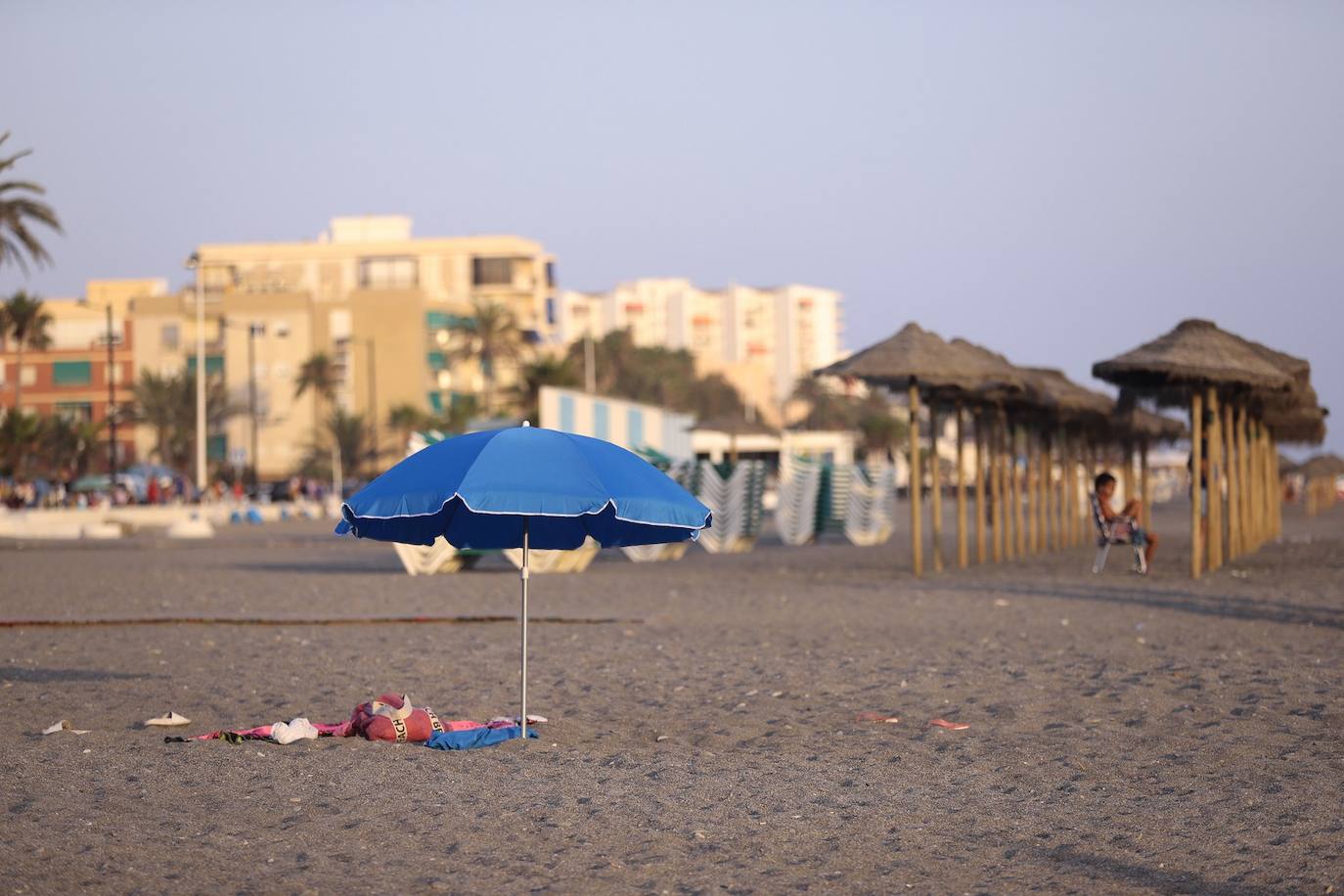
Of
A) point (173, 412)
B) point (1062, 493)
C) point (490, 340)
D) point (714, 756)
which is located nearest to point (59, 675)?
point (714, 756)

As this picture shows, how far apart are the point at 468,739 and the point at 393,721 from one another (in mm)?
371

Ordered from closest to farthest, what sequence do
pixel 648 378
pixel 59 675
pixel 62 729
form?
pixel 62 729, pixel 59 675, pixel 648 378

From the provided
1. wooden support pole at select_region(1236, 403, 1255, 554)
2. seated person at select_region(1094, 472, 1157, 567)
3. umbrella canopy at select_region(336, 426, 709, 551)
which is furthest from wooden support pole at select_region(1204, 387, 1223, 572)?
umbrella canopy at select_region(336, 426, 709, 551)

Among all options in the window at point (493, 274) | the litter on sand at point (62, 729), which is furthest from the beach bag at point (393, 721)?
the window at point (493, 274)

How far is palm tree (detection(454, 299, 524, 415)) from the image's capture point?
9288cm

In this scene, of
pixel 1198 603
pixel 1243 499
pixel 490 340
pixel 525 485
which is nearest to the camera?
pixel 525 485

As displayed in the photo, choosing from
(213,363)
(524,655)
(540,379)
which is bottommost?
(524,655)

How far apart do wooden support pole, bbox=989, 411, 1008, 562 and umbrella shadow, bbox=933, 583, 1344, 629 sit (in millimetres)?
6796

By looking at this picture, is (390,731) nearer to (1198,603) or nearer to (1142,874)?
(1142,874)

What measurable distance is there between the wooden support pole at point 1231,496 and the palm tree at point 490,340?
68000mm

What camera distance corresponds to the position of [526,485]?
7645mm

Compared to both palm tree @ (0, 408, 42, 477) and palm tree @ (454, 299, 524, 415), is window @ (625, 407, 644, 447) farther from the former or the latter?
palm tree @ (454, 299, 524, 415)

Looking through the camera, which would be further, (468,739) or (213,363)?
(213,363)

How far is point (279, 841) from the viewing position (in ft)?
20.2
